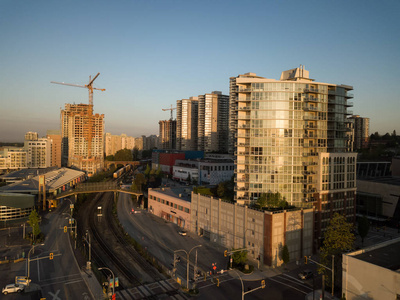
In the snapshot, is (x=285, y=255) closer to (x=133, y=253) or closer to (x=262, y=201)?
(x=262, y=201)

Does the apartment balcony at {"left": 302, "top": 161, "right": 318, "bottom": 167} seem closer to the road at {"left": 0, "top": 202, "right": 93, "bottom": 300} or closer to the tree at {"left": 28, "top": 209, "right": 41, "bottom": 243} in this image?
the road at {"left": 0, "top": 202, "right": 93, "bottom": 300}

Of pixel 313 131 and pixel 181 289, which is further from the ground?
pixel 313 131

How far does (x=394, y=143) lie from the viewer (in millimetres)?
177875

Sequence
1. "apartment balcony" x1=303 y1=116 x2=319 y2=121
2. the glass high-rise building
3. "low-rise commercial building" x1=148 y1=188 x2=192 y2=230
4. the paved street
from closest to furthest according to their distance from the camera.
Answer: the paved street → the glass high-rise building → "apartment balcony" x1=303 y1=116 x2=319 y2=121 → "low-rise commercial building" x1=148 y1=188 x2=192 y2=230

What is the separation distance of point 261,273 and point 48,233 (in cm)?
5093

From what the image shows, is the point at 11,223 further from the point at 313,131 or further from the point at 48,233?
the point at 313,131

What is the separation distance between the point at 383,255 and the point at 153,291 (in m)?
31.9

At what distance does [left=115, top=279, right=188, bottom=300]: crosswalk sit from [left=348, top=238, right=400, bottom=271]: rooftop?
24.3 meters

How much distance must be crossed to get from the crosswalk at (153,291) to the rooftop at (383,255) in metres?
24.3

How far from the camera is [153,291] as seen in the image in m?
41.9

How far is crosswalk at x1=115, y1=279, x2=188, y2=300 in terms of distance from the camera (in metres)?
40.3

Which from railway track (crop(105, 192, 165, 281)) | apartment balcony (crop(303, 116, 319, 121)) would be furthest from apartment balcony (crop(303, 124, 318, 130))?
railway track (crop(105, 192, 165, 281))

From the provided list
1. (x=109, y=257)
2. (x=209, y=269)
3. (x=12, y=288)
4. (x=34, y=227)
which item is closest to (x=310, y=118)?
(x=209, y=269)

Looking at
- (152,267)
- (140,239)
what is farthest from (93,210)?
(152,267)
